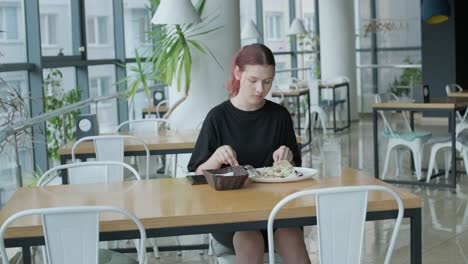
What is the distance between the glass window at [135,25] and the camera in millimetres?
9156

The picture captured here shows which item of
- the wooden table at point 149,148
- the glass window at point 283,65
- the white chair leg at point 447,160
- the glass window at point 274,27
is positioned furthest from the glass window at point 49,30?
the glass window at point 274,27

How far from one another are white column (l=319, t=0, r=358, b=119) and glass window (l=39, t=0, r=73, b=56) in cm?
531

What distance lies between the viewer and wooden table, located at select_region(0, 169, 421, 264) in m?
2.36

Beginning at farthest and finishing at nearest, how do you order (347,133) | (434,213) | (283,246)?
(347,133)
(434,213)
(283,246)

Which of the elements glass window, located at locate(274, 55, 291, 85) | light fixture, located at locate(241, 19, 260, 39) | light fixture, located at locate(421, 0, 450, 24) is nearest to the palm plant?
light fixture, located at locate(421, 0, 450, 24)

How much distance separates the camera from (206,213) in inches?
95.0

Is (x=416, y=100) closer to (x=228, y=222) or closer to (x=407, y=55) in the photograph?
(x=228, y=222)

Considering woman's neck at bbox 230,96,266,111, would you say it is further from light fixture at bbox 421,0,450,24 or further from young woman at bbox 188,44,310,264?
light fixture at bbox 421,0,450,24

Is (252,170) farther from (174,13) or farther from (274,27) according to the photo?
(274,27)

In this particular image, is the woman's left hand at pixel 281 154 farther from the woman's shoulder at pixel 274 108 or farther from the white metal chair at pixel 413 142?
the white metal chair at pixel 413 142

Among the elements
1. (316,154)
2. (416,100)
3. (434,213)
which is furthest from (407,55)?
(434,213)

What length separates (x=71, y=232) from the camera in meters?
2.29

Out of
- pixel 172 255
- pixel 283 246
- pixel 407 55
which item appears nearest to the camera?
pixel 283 246

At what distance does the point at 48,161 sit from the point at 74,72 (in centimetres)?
135
